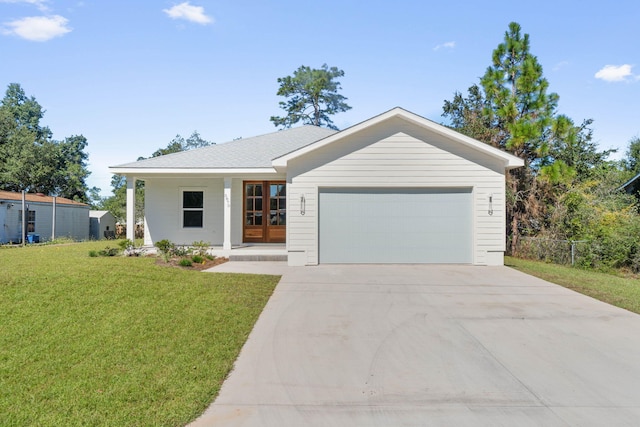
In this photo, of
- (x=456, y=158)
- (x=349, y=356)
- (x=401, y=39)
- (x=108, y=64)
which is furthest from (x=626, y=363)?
(x=108, y=64)

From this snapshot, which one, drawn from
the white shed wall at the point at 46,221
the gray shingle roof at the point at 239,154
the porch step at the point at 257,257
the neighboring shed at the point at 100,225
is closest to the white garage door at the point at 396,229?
the porch step at the point at 257,257

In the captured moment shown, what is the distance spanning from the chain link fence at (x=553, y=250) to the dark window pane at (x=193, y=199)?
1167cm

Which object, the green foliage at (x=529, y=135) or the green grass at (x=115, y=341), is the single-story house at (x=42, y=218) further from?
the green foliage at (x=529, y=135)

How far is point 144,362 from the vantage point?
3.91 meters

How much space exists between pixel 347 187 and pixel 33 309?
290 inches

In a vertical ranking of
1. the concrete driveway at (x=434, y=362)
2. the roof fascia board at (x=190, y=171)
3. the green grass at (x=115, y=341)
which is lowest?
the concrete driveway at (x=434, y=362)

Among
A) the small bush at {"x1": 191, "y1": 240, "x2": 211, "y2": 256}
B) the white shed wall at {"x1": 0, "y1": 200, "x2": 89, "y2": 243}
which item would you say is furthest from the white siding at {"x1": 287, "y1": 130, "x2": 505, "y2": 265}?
the white shed wall at {"x1": 0, "y1": 200, "x2": 89, "y2": 243}

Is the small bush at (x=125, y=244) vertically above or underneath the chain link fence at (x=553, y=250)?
above

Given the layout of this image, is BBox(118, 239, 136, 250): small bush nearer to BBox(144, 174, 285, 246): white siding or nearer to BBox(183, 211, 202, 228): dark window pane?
BBox(144, 174, 285, 246): white siding

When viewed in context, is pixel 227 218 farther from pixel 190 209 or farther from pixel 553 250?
pixel 553 250

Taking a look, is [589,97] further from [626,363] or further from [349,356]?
[349,356]

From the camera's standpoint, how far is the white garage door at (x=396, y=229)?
10453 mm

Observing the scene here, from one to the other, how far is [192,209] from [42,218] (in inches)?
483

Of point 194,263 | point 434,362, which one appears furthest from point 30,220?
point 434,362
